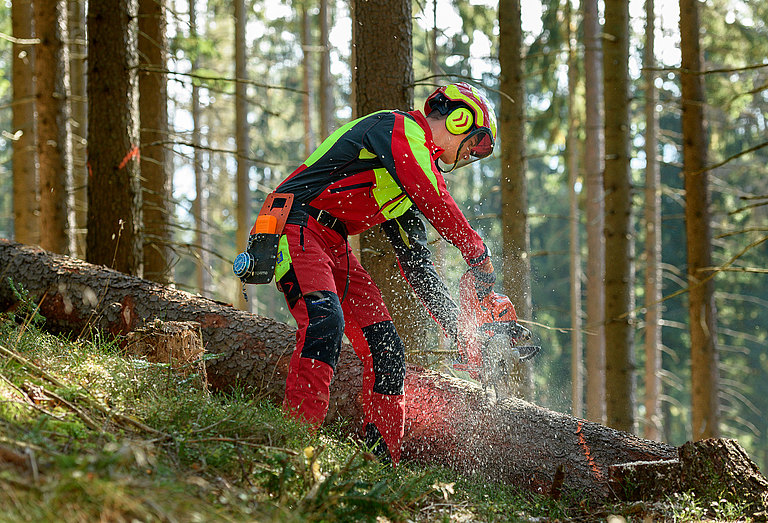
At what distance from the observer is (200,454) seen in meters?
2.79

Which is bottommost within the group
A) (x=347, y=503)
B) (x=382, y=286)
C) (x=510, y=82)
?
(x=347, y=503)

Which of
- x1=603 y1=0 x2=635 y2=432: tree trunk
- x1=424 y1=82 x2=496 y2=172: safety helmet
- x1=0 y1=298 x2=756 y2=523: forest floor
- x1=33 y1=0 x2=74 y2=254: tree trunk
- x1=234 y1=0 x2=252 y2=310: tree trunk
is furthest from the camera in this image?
x1=234 y1=0 x2=252 y2=310: tree trunk

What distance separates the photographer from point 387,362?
Result: 409cm

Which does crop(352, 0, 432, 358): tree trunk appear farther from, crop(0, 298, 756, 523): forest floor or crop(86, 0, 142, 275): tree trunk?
crop(86, 0, 142, 275): tree trunk

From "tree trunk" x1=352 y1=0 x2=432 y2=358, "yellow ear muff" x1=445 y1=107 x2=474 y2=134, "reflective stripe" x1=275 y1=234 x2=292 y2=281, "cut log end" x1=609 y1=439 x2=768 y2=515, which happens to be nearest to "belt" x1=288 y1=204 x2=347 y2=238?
"reflective stripe" x1=275 y1=234 x2=292 y2=281

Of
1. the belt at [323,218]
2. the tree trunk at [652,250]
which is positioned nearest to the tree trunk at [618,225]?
the belt at [323,218]

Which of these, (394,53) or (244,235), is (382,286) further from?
(244,235)

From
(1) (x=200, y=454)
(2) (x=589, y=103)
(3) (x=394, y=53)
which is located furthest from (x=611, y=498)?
(2) (x=589, y=103)

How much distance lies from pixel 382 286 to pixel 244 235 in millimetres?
9629

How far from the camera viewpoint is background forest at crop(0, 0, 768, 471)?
8.70 m

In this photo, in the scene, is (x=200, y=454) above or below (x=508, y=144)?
below

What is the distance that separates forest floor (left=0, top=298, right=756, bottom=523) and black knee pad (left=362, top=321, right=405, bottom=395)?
0.41 meters

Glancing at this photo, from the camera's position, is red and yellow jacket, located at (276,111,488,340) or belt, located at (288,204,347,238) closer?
red and yellow jacket, located at (276,111,488,340)

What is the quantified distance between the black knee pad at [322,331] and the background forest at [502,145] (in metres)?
1.89
